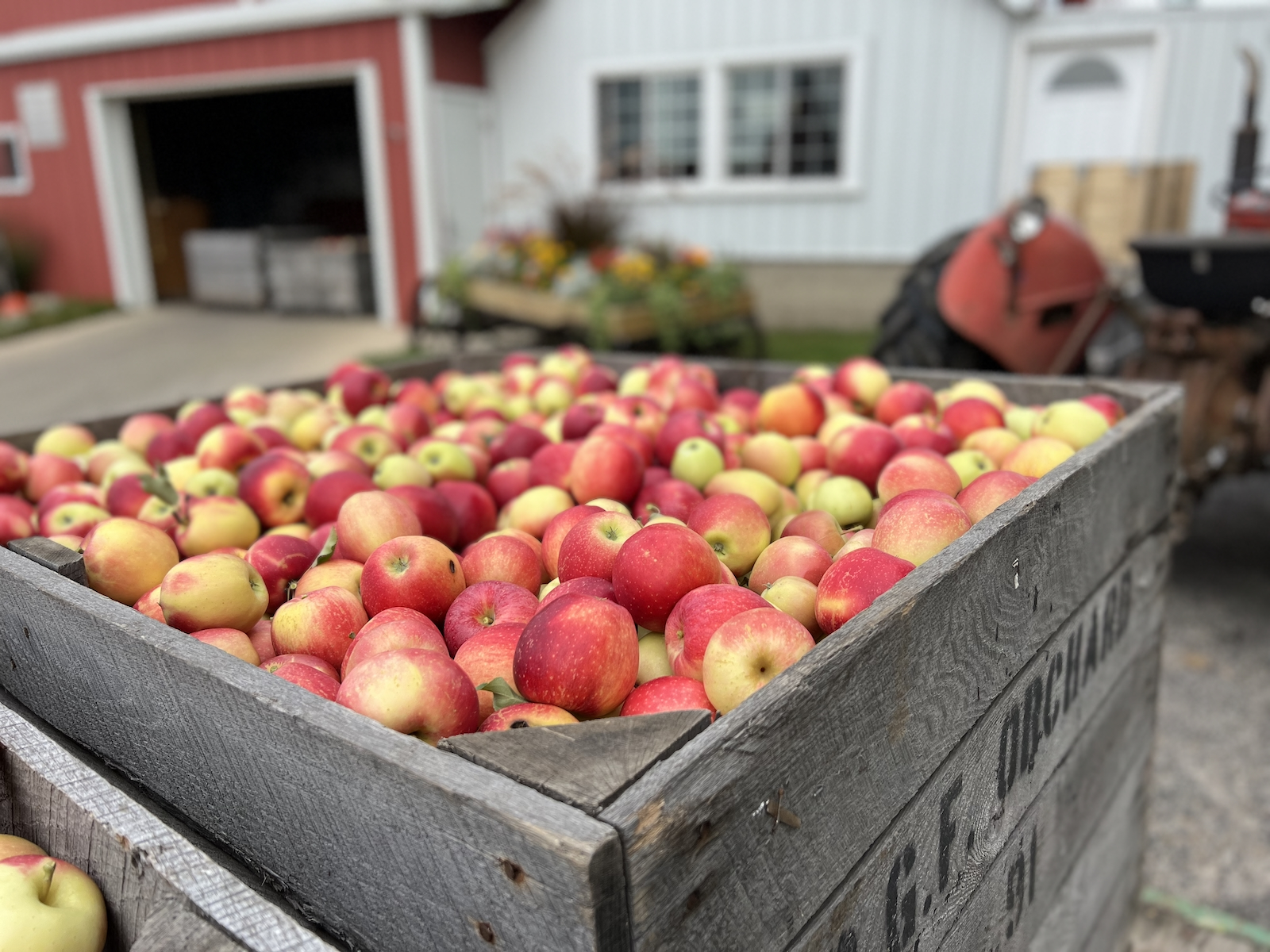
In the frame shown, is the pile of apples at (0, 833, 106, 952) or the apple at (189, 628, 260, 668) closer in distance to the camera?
the pile of apples at (0, 833, 106, 952)

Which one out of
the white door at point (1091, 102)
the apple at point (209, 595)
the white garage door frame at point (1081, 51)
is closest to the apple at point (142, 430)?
the apple at point (209, 595)

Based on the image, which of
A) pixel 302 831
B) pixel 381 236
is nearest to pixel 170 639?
pixel 302 831

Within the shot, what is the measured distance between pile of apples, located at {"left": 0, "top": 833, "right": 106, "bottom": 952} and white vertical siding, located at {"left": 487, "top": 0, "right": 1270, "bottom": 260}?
340 inches

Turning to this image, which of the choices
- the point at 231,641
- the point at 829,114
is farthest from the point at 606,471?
the point at 829,114

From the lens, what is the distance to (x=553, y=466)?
181 cm

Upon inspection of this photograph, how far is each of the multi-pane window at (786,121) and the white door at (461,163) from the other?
3.08 m

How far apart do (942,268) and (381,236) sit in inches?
343

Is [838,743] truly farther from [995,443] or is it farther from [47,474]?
[47,474]

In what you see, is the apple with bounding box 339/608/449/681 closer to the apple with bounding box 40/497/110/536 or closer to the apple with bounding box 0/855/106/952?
the apple with bounding box 0/855/106/952

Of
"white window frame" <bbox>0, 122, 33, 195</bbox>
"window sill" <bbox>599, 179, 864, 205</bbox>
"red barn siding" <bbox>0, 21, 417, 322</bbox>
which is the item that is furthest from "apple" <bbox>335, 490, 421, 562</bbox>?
"white window frame" <bbox>0, 122, 33, 195</bbox>

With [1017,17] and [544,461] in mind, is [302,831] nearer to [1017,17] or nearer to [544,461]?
[544,461]

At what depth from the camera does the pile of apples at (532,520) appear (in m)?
1.00

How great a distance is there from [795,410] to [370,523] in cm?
106

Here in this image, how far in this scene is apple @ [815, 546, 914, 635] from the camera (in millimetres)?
1079
